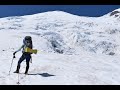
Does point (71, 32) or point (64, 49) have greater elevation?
point (71, 32)

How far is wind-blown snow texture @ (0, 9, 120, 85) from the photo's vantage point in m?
12.7

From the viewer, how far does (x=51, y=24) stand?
6588 centimetres

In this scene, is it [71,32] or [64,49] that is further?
[71,32]

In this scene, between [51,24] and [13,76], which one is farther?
[51,24]

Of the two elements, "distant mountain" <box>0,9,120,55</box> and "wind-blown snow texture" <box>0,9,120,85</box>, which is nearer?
"wind-blown snow texture" <box>0,9,120,85</box>

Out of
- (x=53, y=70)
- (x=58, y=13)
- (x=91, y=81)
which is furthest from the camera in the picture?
(x=58, y=13)

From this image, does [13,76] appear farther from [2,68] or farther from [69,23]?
[69,23]

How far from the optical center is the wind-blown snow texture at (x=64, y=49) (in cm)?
1269

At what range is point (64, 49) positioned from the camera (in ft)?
149

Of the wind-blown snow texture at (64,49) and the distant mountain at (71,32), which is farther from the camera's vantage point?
the distant mountain at (71,32)

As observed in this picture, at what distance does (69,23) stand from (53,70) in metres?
53.6

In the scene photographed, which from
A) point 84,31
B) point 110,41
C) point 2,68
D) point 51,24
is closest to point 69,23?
point 51,24
